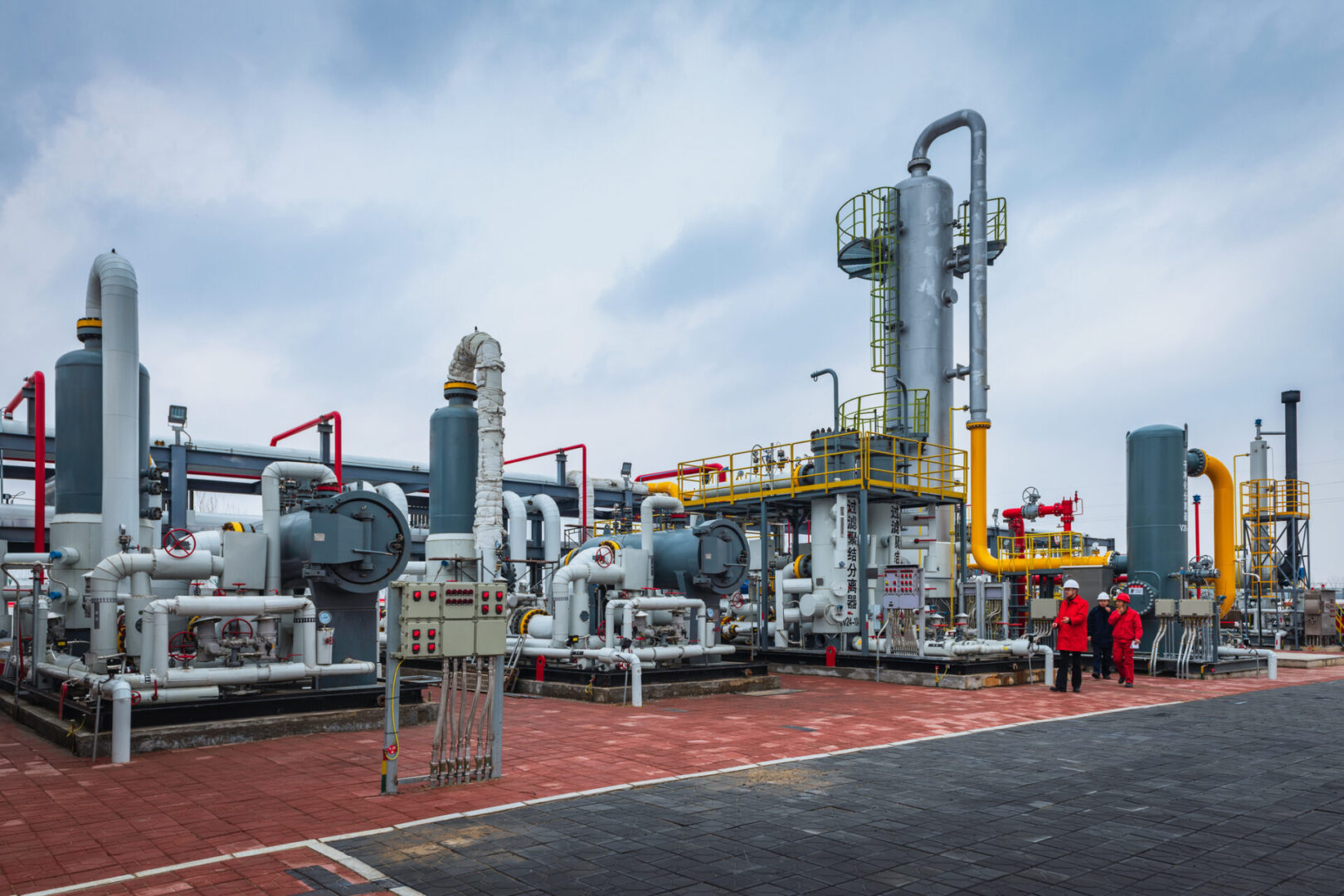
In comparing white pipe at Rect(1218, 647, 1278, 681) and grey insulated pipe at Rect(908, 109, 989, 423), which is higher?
grey insulated pipe at Rect(908, 109, 989, 423)

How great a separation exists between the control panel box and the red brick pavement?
114 cm

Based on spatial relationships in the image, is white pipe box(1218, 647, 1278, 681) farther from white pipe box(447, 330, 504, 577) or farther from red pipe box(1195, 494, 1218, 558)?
white pipe box(447, 330, 504, 577)

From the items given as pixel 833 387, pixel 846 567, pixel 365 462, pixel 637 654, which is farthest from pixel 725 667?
pixel 365 462

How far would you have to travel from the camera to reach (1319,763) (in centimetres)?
972

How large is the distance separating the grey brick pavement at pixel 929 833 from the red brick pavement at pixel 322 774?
699 millimetres

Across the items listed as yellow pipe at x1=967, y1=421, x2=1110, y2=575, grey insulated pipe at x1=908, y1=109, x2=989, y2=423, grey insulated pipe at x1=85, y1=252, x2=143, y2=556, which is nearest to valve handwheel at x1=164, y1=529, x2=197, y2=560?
grey insulated pipe at x1=85, y1=252, x2=143, y2=556

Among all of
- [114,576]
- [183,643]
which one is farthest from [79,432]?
[183,643]

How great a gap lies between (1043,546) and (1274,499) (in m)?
10.1

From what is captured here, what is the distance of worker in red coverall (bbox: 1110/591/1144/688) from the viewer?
17.5 m

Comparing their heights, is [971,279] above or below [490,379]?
above

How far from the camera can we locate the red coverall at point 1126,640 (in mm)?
17500

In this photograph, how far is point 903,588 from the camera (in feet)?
59.9

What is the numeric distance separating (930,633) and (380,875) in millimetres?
17883

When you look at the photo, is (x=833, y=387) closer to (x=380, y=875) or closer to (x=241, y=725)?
(x=241, y=725)
